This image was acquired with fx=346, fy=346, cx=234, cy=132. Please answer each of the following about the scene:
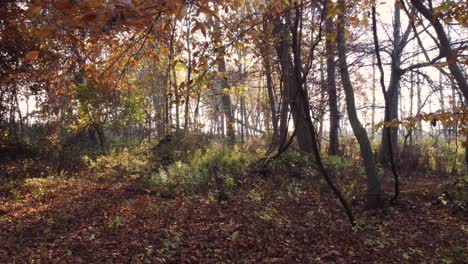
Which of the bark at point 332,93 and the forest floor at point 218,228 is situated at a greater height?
the bark at point 332,93

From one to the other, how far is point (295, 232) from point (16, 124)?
1080 centimetres

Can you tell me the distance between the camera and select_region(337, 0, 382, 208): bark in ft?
23.4

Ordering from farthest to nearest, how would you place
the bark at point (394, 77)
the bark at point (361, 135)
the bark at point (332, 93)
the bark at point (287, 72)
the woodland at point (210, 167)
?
the bark at point (394, 77) < the bark at point (332, 93) < the bark at point (287, 72) < the bark at point (361, 135) < the woodland at point (210, 167)

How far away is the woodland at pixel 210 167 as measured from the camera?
4332 mm

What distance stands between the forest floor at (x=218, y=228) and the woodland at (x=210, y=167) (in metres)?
0.04

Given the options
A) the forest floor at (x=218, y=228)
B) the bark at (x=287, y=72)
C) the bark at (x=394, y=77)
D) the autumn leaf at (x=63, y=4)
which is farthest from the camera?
the bark at (x=394, y=77)

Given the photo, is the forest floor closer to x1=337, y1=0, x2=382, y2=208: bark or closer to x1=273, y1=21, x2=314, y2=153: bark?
x1=337, y1=0, x2=382, y2=208: bark

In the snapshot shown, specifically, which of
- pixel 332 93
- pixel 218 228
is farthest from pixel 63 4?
pixel 332 93

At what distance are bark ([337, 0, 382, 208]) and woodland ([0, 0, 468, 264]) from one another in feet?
0.09

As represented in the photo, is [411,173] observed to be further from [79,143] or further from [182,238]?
[79,143]

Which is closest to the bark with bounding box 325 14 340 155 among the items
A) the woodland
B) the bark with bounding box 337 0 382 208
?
the woodland

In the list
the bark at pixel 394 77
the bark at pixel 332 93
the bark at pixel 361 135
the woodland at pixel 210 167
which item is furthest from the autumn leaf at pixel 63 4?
the bark at pixel 394 77

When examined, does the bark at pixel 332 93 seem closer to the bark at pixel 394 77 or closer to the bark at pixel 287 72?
the bark at pixel 287 72

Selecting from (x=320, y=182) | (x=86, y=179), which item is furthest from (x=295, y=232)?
(x=86, y=179)
